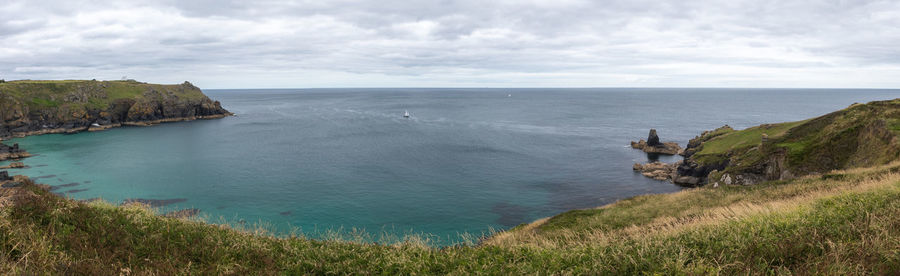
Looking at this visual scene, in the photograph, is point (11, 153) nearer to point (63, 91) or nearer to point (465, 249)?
point (63, 91)

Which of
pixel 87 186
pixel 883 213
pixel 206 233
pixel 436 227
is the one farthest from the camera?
pixel 87 186

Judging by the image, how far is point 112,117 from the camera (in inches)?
5098

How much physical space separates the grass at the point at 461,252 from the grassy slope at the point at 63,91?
147 meters

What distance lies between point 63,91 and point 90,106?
562 inches

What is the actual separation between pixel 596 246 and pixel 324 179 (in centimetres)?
5258

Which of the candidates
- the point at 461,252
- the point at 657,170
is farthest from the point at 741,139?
the point at 461,252

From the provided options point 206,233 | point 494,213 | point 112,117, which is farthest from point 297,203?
point 112,117

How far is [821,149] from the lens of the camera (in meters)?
39.0

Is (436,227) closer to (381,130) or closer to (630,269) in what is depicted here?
(630,269)

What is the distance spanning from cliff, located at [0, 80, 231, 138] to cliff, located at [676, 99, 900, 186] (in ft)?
500

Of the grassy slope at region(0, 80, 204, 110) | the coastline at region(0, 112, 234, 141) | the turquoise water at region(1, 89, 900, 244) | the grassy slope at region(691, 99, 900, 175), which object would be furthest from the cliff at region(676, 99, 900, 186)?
the grassy slope at region(0, 80, 204, 110)

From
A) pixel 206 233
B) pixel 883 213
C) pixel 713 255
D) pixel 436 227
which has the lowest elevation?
pixel 436 227

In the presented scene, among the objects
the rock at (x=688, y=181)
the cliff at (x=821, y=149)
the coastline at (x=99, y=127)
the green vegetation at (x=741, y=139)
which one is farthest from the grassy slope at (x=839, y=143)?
the coastline at (x=99, y=127)

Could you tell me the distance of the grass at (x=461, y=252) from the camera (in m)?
9.16
